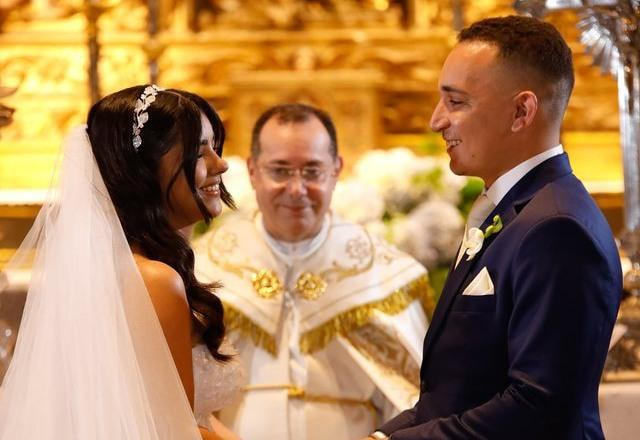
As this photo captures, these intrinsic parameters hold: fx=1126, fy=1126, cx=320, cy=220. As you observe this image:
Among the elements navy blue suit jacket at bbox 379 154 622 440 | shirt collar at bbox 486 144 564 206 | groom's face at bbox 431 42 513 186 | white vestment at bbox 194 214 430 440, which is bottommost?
white vestment at bbox 194 214 430 440

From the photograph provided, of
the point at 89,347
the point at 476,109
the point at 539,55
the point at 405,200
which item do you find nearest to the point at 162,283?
the point at 89,347

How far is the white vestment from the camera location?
4.08 m

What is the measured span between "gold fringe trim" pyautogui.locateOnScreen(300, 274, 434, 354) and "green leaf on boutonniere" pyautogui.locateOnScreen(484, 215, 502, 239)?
1.58m

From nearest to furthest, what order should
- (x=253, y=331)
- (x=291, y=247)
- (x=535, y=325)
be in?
(x=535, y=325) → (x=253, y=331) → (x=291, y=247)

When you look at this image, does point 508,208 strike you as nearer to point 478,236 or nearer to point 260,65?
point 478,236

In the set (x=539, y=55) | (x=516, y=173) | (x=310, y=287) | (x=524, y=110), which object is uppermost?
(x=539, y=55)

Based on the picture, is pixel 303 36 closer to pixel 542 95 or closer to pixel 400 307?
pixel 400 307

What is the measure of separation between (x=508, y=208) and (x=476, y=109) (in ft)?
0.81

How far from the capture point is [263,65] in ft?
22.7

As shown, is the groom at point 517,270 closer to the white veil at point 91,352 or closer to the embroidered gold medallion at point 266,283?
the white veil at point 91,352

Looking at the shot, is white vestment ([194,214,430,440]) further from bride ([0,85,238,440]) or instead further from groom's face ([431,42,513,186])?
groom's face ([431,42,513,186])

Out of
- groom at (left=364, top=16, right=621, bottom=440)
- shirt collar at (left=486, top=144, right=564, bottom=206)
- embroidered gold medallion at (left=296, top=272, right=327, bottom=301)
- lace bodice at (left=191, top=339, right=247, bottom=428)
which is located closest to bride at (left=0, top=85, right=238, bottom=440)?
lace bodice at (left=191, top=339, right=247, bottom=428)

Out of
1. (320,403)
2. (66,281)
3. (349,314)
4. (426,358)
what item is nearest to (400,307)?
(349,314)

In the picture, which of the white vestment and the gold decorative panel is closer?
the white vestment
